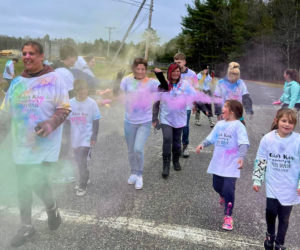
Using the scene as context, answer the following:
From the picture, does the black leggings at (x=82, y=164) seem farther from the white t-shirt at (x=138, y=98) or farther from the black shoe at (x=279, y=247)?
the black shoe at (x=279, y=247)

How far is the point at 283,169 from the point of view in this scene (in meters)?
2.56

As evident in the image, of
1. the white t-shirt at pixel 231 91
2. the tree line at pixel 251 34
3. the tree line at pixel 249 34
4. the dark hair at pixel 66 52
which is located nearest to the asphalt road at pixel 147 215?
the white t-shirt at pixel 231 91

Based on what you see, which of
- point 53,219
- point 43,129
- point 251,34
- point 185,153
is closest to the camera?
point 43,129

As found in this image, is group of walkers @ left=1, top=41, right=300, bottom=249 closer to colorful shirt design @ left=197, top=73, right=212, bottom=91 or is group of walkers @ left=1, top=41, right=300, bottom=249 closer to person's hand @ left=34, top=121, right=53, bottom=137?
person's hand @ left=34, top=121, right=53, bottom=137

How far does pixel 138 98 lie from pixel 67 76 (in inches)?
43.8

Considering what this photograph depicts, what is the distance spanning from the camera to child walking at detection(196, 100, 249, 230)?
3.08 metres

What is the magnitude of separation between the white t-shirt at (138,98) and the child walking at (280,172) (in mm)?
1874

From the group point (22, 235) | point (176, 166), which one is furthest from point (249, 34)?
point (22, 235)

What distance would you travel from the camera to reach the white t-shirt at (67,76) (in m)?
4.11

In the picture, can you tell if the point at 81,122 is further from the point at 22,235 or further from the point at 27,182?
the point at 22,235

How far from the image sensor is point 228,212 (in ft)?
10.2

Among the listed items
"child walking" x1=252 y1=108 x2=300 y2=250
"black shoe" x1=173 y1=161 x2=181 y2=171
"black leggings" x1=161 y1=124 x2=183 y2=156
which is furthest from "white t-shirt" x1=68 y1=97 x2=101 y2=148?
"child walking" x1=252 y1=108 x2=300 y2=250

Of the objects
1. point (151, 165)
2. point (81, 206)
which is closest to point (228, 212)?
point (81, 206)

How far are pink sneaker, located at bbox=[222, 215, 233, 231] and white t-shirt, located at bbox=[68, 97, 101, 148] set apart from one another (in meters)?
1.99
